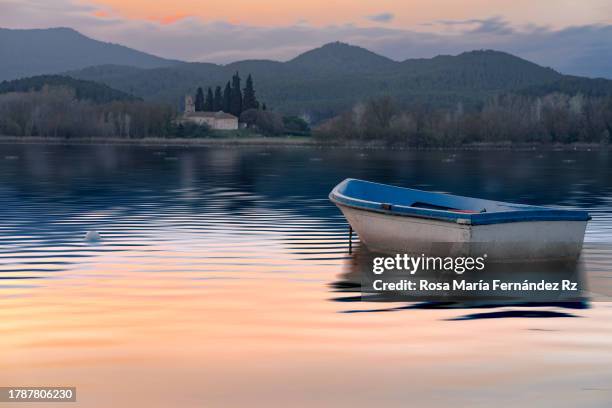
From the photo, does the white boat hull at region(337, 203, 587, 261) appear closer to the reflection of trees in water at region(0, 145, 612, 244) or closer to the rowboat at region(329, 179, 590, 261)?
the rowboat at region(329, 179, 590, 261)

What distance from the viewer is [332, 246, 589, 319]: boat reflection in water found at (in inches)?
923

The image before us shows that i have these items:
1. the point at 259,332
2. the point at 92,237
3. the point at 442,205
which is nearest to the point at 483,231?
the point at 442,205

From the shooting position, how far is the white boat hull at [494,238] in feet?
91.8

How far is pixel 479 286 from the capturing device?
85.5 feet

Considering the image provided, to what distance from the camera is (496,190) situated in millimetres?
77625

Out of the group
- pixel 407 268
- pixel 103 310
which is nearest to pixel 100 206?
pixel 407 268

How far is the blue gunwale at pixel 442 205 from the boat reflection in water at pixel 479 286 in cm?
150

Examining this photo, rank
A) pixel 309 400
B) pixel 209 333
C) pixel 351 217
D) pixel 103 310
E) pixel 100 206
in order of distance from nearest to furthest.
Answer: pixel 309 400
pixel 209 333
pixel 103 310
pixel 351 217
pixel 100 206

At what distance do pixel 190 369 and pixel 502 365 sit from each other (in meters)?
5.45

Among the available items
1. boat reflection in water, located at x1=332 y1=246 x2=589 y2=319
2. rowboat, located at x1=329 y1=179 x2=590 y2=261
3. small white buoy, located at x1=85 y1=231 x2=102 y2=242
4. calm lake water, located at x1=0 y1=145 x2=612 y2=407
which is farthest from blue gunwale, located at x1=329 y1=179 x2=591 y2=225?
small white buoy, located at x1=85 y1=231 x2=102 y2=242

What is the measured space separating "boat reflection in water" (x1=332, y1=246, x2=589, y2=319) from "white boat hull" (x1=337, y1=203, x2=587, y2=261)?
14.6 inches

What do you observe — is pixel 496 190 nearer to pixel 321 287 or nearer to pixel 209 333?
pixel 321 287

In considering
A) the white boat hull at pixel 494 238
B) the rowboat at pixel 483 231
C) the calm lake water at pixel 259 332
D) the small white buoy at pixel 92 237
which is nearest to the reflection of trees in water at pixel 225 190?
the small white buoy at pixel 92 237

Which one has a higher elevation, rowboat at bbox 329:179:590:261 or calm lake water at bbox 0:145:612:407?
rowboat at bbox 329:179:590:261
